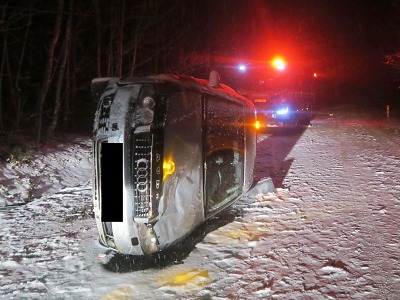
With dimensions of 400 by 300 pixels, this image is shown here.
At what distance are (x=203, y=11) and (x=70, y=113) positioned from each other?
36.7 ft

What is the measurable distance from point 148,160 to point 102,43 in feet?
41.8

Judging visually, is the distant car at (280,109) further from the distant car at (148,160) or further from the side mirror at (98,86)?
the side mirror at (98,86)

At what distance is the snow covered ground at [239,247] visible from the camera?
3.83 m

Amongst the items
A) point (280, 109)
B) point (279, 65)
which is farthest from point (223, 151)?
point (279, 65)

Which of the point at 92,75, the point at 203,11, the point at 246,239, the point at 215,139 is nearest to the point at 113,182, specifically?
the point at 215,139

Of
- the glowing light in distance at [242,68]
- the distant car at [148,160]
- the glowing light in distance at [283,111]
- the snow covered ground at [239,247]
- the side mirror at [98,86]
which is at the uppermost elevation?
the glowing light in distance at [242,68]

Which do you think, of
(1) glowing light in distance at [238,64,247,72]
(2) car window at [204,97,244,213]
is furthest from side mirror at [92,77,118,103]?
(1) glowing light in distance at [238,64,247,72]

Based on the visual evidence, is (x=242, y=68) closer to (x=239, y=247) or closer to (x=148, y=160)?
(x=239, y=247)

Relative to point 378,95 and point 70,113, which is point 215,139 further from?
point 378,95

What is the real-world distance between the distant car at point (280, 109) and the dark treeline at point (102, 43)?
3452 millimetres

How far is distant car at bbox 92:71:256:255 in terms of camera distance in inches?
149

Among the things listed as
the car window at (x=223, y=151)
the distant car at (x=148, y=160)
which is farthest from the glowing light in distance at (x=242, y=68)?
the distant car at (x=148, y=160)

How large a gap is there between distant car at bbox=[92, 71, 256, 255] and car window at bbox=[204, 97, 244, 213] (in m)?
0.24

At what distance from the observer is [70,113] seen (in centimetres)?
1396
